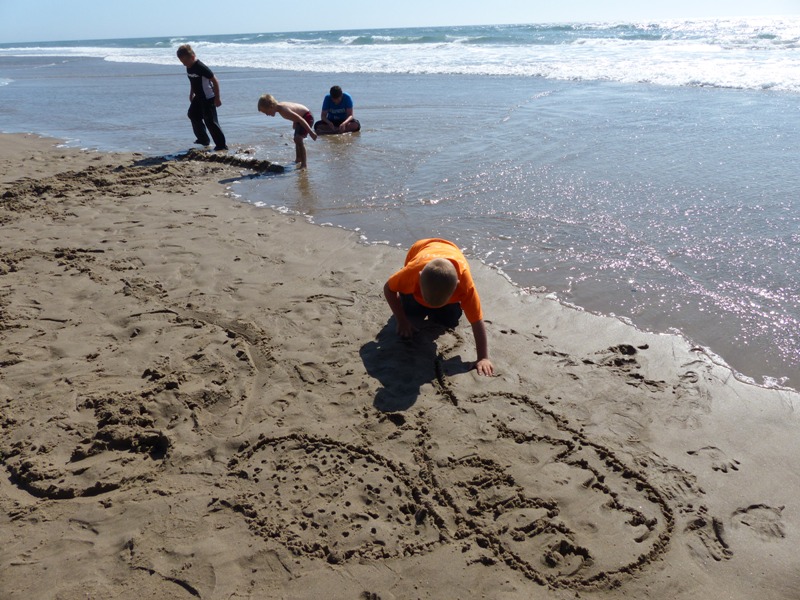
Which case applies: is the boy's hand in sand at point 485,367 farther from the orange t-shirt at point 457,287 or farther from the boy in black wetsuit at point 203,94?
the boy in black wetsuit at point 203,94

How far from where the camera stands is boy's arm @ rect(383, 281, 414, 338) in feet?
13.0

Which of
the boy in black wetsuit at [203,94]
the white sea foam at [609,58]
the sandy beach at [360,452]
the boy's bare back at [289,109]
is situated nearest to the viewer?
the sandy beach at [360,452]

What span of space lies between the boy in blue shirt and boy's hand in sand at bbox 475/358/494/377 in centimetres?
778

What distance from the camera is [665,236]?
215 inches

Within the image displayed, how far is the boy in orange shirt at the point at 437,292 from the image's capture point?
354 centimetres

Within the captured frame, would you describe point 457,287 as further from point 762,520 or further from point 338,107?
point 338,107

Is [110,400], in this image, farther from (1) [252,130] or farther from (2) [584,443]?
(1) [252,130]

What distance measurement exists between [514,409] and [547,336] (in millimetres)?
849

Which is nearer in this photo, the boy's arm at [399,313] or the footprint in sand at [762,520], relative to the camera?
the footprint in sand at [762,520]

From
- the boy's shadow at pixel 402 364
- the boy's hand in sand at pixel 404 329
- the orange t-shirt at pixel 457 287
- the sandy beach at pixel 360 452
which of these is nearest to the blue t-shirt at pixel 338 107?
the sandy beach at pixel 360 452

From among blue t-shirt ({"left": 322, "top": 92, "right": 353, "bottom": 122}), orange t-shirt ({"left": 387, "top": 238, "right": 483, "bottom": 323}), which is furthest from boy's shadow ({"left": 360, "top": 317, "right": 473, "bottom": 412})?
blue t-shirt ({"left": 322, "top": 92, "right": 353, "bottom": 122})

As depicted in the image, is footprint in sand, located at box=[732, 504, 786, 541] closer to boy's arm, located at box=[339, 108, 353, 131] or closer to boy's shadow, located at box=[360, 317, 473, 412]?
boy's shadow, located at box=[360, 317, 473, 412]

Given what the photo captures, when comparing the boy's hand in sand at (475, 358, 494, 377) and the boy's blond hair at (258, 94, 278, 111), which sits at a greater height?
the boy's blond hair at (258, 94, 278, 111)

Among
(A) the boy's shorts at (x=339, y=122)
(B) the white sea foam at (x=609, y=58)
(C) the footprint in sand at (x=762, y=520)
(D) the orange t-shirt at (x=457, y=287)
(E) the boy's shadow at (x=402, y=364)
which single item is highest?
(B) the white sea foam at (x=609, y=58)
